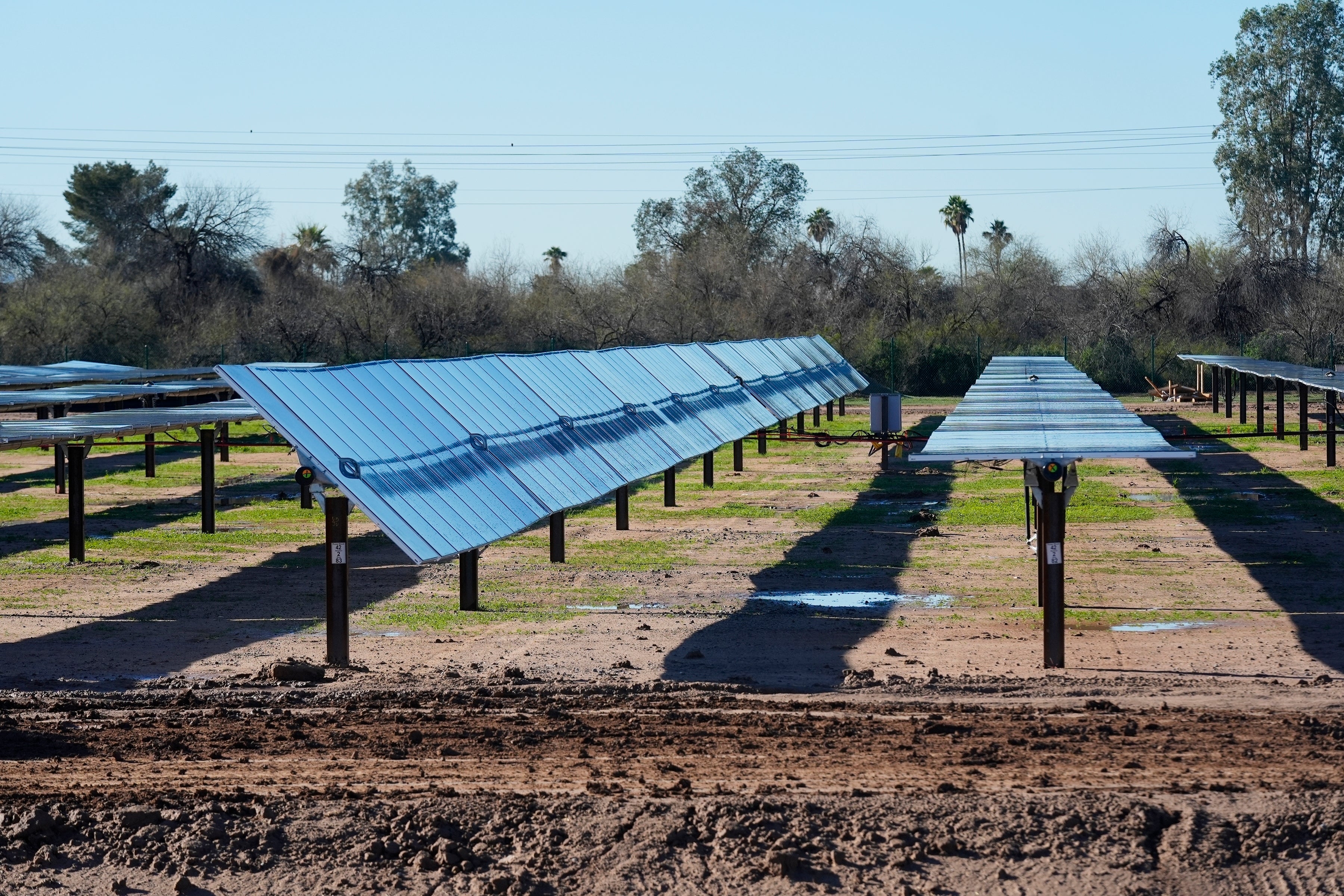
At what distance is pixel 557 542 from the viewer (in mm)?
18906

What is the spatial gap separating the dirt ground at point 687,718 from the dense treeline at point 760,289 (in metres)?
36.4

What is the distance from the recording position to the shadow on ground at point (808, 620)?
12.7 metres

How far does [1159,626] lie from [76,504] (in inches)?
509

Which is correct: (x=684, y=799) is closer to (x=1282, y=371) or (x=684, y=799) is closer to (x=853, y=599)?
(x=853, y=599)

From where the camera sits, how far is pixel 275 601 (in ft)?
54.4

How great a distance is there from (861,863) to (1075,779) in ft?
5.52

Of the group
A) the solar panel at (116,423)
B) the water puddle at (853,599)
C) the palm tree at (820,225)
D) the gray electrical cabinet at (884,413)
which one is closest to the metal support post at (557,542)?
the water puddle at (853,599)

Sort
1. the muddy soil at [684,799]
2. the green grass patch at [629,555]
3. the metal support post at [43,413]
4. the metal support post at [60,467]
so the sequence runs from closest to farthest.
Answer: the muddy soil at [684,799]
the green grass patch at [629,555]
the metal support post at [60,467]
the metal support post at [43,413]

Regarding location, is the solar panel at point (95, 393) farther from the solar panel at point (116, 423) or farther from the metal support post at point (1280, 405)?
the metal support post at point (1280, 405)

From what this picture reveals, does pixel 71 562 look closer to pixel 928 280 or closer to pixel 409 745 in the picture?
pixel 409 745

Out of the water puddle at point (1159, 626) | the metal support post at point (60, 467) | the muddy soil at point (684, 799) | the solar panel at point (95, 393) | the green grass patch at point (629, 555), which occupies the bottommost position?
the muddy soil at point (684, 799)

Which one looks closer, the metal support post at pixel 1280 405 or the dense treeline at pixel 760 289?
the metal support post at pixel 1280 405

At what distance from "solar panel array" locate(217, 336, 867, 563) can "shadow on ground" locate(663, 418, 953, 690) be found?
2.03 metres

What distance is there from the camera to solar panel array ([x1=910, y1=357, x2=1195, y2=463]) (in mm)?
14133
